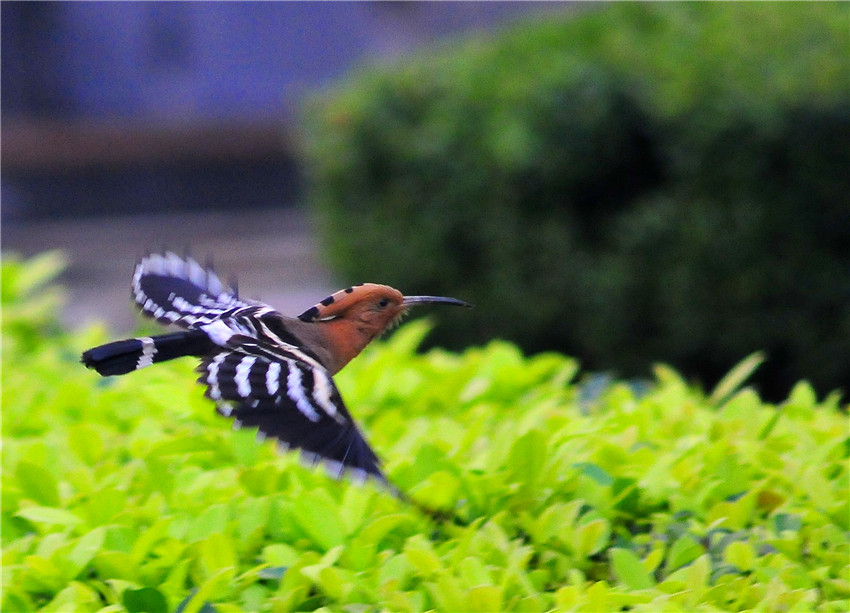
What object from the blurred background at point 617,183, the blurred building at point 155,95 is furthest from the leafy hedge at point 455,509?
the blurred building at point 155,95

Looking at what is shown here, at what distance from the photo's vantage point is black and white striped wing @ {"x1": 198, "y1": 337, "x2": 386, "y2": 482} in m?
1.91

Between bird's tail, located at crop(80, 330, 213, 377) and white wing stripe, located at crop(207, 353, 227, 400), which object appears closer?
white wing stripe, located at crop(207, 353, 227, 400)

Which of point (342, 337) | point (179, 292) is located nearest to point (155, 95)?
point (179, 292)

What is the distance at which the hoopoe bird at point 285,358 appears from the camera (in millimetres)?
1931

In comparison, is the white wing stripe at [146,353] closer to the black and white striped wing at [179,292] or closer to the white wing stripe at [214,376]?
the white wing stripe at [214,376]

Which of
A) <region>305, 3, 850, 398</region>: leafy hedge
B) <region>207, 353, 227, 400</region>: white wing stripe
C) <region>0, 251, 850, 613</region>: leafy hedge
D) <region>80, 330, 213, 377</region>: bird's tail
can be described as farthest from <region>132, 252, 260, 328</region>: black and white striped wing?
<region>305, 3, 850, 398</region>: leafy hedge

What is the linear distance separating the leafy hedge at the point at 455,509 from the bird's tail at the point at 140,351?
1.14 ft

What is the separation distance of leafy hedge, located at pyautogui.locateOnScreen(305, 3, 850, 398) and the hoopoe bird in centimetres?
344

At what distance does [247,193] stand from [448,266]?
10.6m

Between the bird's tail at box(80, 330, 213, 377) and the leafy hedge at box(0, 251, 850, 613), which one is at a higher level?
the bird's tail at box(80, 330, 213, 377)

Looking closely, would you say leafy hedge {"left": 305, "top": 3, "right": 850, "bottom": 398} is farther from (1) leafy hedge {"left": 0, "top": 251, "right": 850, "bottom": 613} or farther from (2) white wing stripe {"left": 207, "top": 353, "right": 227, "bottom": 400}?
(2) white wing stripe {"left": 207, "top": 353, "right": 227, "bottom": 400}

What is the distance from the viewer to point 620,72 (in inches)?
231

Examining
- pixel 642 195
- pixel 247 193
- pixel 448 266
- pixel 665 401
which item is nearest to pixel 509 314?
pixel 448 266

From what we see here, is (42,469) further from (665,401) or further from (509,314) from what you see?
(509,314)
